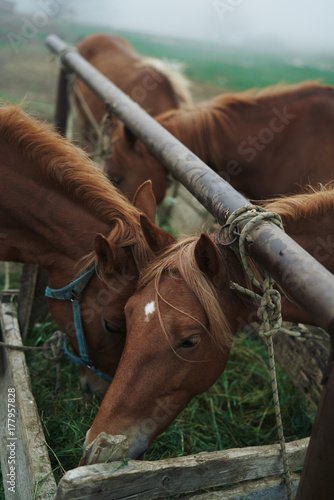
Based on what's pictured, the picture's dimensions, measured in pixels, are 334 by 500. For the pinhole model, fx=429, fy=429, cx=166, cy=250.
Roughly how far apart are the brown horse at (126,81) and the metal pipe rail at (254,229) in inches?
51.0

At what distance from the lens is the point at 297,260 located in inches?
51.6

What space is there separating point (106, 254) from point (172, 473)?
3.07 ft

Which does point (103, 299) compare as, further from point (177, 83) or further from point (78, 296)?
point (177, 83)

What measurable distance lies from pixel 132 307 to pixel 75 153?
1047 mm

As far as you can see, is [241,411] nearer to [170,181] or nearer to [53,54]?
[170,181]

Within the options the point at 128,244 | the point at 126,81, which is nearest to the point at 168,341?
the point at 128,244

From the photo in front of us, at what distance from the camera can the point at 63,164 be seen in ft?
7.57

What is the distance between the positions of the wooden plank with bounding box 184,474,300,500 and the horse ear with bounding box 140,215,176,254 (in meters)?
1.00

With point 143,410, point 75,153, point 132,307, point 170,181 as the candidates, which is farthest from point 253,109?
point 143,410

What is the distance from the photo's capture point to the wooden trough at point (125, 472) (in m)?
1.33

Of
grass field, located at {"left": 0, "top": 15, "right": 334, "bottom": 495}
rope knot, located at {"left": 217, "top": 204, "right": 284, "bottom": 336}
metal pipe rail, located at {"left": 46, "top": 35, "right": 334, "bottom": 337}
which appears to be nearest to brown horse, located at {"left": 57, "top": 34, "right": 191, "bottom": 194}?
metal pipe rail, located at {"left": 46, "top": 35, "right": 334, "bottom": 337}

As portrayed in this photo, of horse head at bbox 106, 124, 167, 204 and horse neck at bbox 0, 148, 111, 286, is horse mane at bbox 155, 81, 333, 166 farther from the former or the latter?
horse neck at bbox 0, 148, 111, 286

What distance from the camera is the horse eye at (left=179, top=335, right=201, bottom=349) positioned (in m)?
1.72

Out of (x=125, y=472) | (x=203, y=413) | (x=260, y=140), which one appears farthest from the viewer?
(x=260, y=140)
